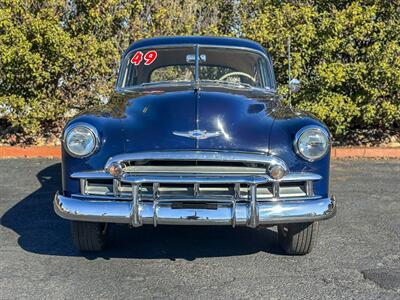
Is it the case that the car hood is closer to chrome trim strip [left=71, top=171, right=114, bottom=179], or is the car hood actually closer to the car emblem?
the car emblem

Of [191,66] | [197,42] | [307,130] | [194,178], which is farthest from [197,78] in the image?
[194,178]

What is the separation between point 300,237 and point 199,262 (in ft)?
2.57

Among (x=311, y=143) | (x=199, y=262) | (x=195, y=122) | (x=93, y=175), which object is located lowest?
(x=199, y=262)

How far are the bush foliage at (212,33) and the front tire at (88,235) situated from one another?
471 cm

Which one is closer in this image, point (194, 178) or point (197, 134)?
point (194, 178)

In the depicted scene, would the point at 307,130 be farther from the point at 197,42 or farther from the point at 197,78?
the point at 197,42

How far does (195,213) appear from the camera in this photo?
337 centimetres

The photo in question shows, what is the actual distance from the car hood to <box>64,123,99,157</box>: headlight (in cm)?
22

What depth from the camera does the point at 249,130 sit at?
360 cm

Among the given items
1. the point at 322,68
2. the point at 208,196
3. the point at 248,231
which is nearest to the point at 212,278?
the point at 208,196

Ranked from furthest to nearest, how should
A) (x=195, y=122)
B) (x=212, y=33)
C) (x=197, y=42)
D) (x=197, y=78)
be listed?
1. (x=212, y=33)
2. (x=197, y=42)
3. (x=197, y=78)
4. (x=195, y=122)

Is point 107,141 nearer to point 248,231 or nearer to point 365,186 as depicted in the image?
point 248,231

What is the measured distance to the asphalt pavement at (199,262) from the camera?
335 cm

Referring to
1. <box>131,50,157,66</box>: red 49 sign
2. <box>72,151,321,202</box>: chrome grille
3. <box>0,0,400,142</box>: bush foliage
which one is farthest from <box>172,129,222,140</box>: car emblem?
<box>0,0,400,142</box>: bush foliage
